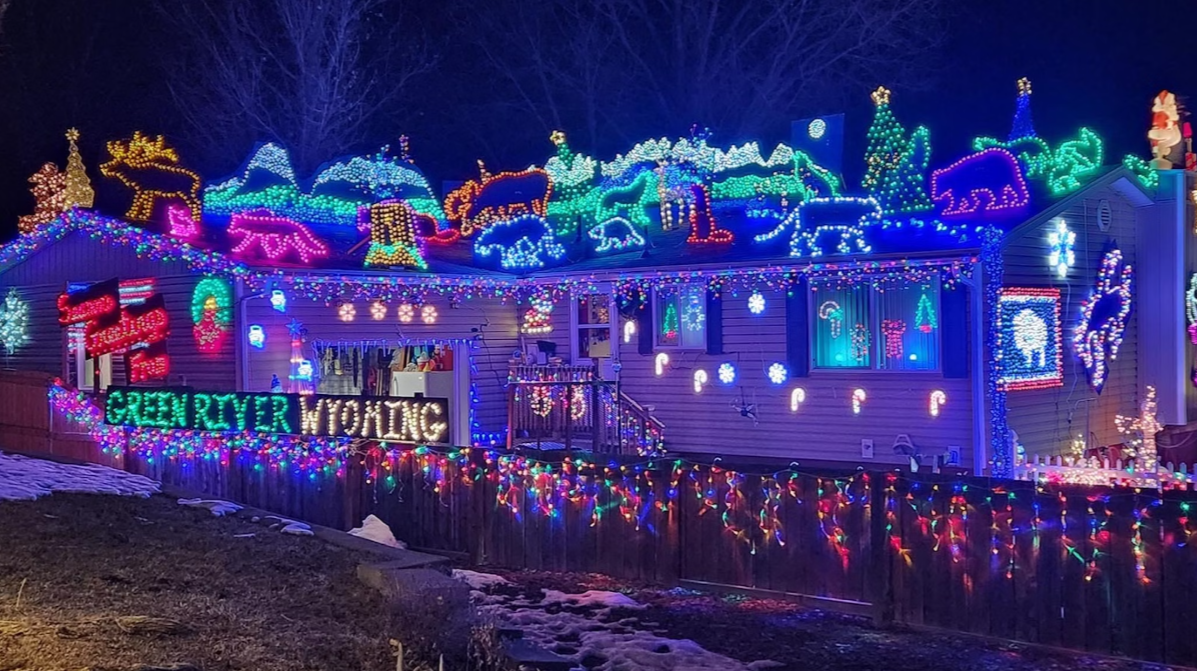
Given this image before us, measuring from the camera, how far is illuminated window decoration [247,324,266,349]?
1583cm

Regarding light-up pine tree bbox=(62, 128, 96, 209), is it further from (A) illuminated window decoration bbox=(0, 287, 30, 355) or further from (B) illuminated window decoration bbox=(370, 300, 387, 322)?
(B) illuminated window decoration bbox=(370, 300, 387, 322)

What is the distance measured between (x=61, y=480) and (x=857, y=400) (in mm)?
10556

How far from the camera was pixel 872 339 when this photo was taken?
15625 millimetres

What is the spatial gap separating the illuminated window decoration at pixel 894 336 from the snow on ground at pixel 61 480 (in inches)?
388

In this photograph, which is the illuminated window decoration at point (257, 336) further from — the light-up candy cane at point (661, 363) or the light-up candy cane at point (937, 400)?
the light-up candy cane at point (937, 400)

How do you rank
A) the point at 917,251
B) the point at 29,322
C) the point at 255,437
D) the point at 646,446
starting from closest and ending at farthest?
the point at 255,437
the point at 917,251
the point at 646,446
the point at 29,322

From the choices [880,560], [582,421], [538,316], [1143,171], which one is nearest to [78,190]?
[538,316]

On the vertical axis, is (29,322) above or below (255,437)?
above

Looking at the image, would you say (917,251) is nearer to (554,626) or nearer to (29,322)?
(554,626)

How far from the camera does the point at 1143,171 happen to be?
17328mm

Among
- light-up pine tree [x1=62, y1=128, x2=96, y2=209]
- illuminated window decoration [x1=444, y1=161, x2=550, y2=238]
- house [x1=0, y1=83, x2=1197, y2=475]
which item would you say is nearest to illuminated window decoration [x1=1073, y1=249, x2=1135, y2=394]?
house [x1=0, y1=83, x2=1197, y2=475]

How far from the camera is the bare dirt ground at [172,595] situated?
6.30 meters

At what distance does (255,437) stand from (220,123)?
2334 centimetres

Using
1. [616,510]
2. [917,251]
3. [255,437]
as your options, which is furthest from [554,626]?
[917,251]
